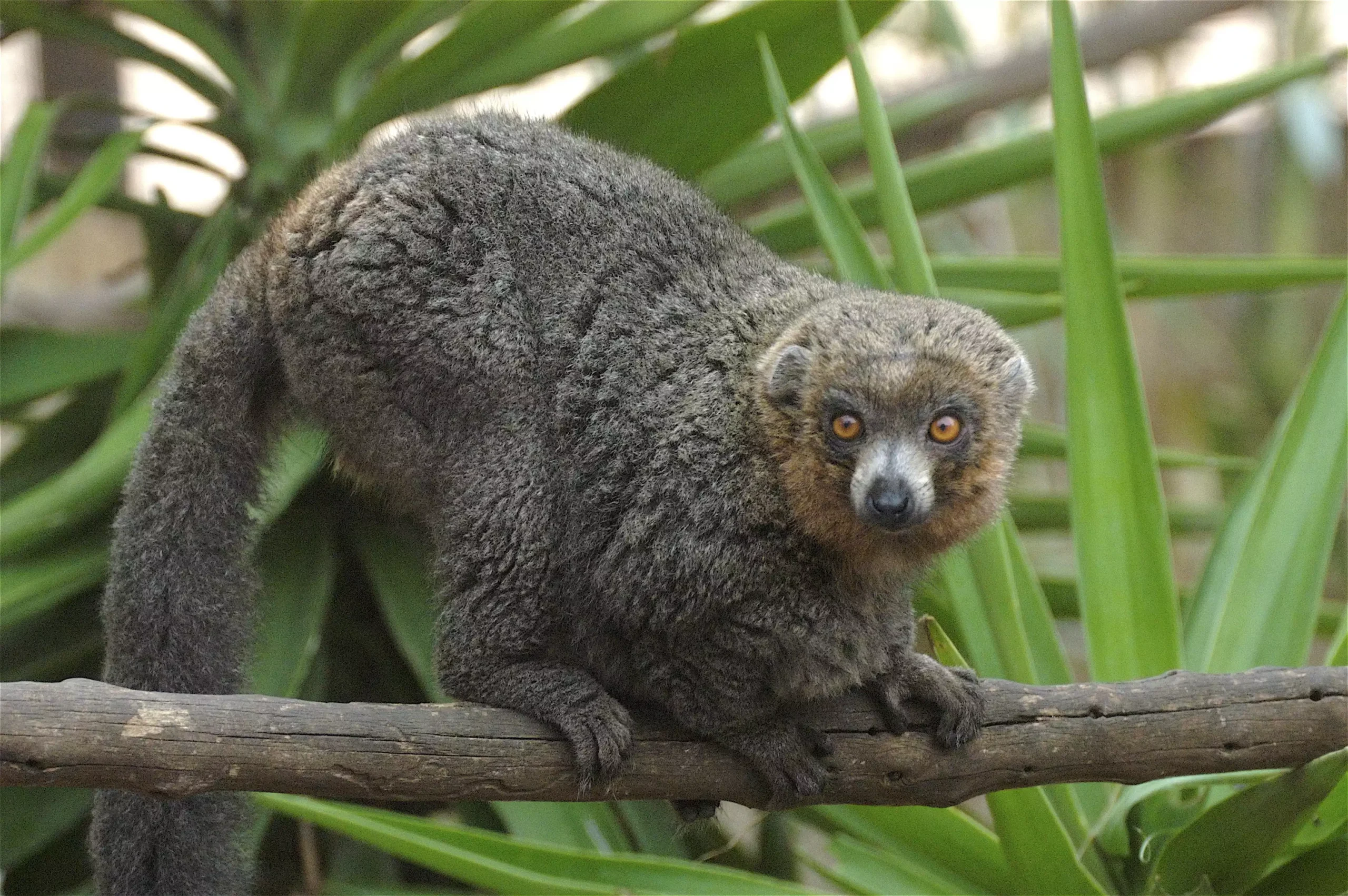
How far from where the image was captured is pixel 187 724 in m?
2.41

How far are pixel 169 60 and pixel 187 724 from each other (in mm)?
3268

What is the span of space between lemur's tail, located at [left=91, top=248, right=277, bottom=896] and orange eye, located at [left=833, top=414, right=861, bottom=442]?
1422mm

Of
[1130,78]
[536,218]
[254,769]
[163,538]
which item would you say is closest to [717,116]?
[536,218]

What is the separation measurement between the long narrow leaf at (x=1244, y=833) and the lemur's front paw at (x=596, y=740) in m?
1.35

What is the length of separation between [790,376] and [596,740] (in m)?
0.91

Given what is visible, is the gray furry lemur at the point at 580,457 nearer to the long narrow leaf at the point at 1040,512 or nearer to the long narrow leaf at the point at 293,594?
the long narrow leaf at the point at 293,594

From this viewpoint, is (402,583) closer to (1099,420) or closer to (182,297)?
(182,297)

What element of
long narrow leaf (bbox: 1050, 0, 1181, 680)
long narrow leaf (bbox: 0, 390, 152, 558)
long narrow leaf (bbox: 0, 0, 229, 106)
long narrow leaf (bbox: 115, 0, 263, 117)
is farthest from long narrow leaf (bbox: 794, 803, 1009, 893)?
long narrow leaf (bbox: 0, 0, 229, 106)

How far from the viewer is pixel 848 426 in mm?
2881

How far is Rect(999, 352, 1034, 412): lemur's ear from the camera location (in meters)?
3.04

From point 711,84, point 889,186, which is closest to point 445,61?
point 711,84

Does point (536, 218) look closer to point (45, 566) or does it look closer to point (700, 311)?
point (700, 311)

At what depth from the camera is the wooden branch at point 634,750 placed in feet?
7.73

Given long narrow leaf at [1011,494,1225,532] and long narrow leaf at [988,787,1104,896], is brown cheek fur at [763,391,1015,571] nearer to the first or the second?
long narrow leaf at [988,787,1104,896]
